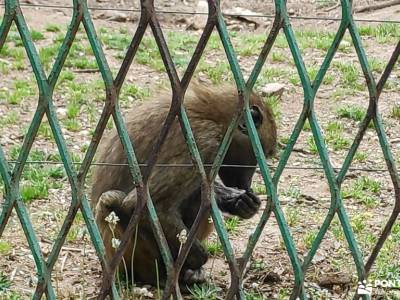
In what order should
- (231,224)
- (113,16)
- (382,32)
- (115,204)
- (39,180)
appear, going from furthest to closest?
(113,16), (382,32), (39,180), (231,224), (115,204)

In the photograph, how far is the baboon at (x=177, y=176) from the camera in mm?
4758

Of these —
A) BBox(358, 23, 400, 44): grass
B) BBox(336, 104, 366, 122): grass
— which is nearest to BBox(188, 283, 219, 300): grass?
BBox(336, 104, 366, 122): grass

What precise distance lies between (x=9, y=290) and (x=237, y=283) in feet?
6.09

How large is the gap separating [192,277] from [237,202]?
0.47 meters

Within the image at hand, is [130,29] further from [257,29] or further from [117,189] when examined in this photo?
[117,189]

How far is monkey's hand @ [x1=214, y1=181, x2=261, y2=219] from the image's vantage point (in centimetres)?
499

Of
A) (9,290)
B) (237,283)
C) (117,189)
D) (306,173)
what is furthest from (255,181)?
(237,283)

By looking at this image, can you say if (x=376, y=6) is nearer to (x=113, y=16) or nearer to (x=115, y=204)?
(x=113, y=16)

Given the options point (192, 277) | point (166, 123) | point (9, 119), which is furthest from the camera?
point (9, 119)

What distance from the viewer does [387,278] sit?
4789mm

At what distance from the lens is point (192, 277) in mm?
4973

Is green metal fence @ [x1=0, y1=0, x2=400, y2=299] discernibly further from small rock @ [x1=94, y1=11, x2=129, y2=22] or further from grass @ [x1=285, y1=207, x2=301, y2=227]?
small rock @ [x1=94, y1=11, x2=129, y2=22]

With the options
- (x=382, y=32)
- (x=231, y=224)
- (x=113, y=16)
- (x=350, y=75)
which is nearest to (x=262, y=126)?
(x=231, y=224)

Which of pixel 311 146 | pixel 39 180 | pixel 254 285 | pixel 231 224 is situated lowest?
pixel 254 285
